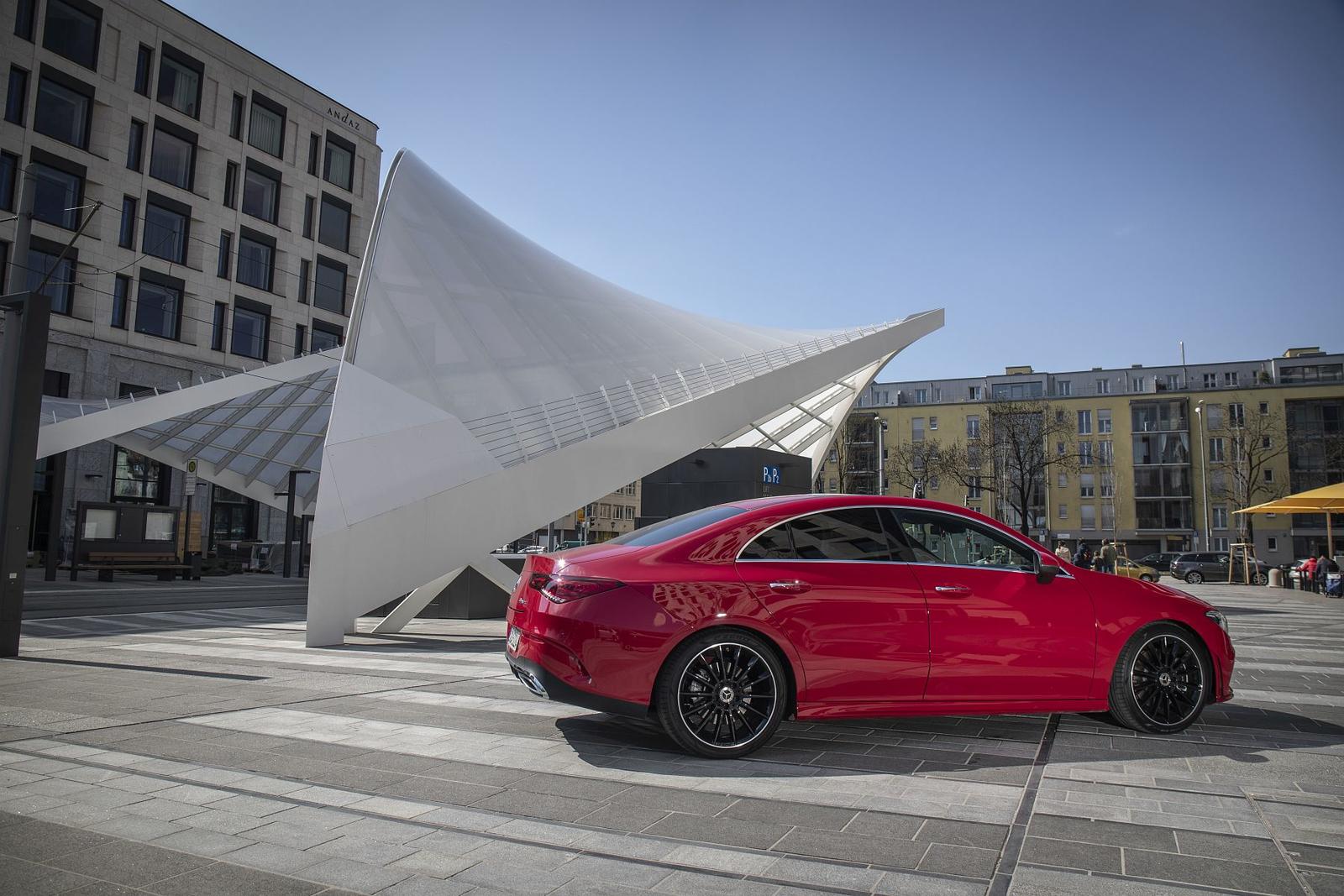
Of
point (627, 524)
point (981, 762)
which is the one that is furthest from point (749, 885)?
point (627, 524)

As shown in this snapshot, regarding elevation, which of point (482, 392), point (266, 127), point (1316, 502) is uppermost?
point (266, 127)

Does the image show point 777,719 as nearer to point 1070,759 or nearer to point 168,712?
point 1070,759

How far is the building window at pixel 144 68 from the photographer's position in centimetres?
3966

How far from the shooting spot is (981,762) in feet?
16.8

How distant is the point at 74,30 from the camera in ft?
122

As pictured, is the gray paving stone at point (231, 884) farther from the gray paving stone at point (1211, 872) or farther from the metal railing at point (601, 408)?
the metal railing at point (601, 408)

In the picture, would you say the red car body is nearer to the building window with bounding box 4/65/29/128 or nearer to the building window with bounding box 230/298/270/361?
the building window with bounding box 4/65/29/128

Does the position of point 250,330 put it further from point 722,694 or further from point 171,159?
point 722,694

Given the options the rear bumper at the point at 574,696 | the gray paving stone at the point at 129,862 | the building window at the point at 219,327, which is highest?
the building window at the point at 219,327

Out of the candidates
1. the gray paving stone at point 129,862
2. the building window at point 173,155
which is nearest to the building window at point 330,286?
the building window at point 173,155

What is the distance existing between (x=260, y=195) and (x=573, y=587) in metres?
47.3

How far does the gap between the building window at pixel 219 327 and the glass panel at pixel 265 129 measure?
28.7ft

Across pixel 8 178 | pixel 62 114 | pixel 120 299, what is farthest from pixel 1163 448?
pixel 8 178

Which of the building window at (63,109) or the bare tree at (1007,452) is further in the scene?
the bare tree at (1007,452)
